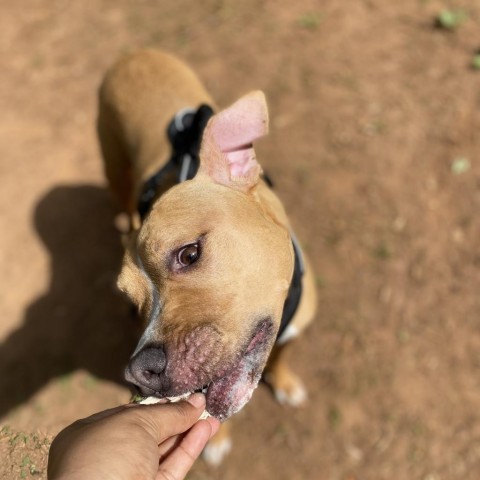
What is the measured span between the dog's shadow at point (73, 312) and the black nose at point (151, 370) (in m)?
2.16

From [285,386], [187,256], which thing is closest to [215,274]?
[187,256]

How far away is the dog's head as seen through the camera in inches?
86.3

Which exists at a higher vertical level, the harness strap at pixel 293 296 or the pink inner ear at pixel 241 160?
the pink inner ear at pixel 241 160

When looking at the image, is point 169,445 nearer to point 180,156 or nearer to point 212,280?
point 212,280

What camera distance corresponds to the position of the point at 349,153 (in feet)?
16.7

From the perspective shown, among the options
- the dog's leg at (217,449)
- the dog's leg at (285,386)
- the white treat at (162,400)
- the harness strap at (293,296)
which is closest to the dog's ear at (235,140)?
the harness strap at (293,296)

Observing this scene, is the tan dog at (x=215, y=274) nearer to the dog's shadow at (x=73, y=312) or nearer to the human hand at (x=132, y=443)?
the human hand at (x=132, y=443)

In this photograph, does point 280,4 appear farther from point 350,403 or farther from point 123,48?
point 350,403

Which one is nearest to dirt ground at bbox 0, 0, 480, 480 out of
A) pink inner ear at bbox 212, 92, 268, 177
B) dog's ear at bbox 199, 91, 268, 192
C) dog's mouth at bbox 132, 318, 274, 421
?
dog's mouth at bbox 132, 318, 274, 421

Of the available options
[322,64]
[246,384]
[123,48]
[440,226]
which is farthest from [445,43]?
[246,384]

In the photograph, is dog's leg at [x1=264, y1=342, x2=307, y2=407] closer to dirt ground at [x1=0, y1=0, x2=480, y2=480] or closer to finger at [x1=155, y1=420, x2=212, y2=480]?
dirt ground at [x1=0, y1=0, x2=480, y2=480]

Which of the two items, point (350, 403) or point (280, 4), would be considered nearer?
point (350, 403)

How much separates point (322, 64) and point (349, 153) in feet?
4.20

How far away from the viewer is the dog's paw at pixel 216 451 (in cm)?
383
